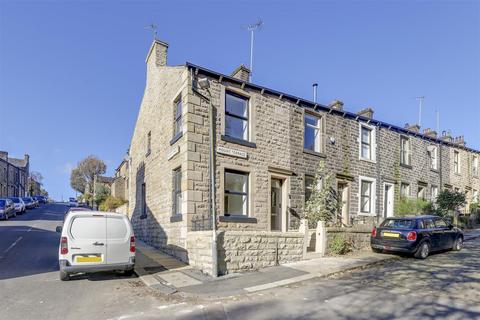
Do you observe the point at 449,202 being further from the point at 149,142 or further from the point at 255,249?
the point at 149,142

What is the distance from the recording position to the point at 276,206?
1441cm

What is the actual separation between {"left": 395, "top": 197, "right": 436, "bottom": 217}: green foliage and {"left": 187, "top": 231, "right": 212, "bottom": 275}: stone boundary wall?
12148 mm

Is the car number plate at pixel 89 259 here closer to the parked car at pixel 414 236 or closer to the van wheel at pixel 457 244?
the parked car at pixel 414 236

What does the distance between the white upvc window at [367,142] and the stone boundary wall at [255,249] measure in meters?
8.77

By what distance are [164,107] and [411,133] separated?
1512 cm

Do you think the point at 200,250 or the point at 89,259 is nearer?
the point at 89,259

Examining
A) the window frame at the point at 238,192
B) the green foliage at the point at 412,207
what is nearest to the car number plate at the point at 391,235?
the window frame at the point at 238,192

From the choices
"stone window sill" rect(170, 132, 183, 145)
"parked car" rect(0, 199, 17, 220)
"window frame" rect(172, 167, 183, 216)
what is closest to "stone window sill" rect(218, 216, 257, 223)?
"window frame" rect(172, 167, 183, 216)

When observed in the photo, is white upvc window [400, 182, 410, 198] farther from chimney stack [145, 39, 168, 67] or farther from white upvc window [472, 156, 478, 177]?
chimney stack [145, 39, 168, 67]

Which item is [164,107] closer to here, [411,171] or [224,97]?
[224,97]

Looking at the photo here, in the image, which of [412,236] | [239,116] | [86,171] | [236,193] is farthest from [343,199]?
[86,171]

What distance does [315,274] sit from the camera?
9.58 meters

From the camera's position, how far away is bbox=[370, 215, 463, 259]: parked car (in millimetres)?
12227

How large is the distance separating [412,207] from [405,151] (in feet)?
12.5
